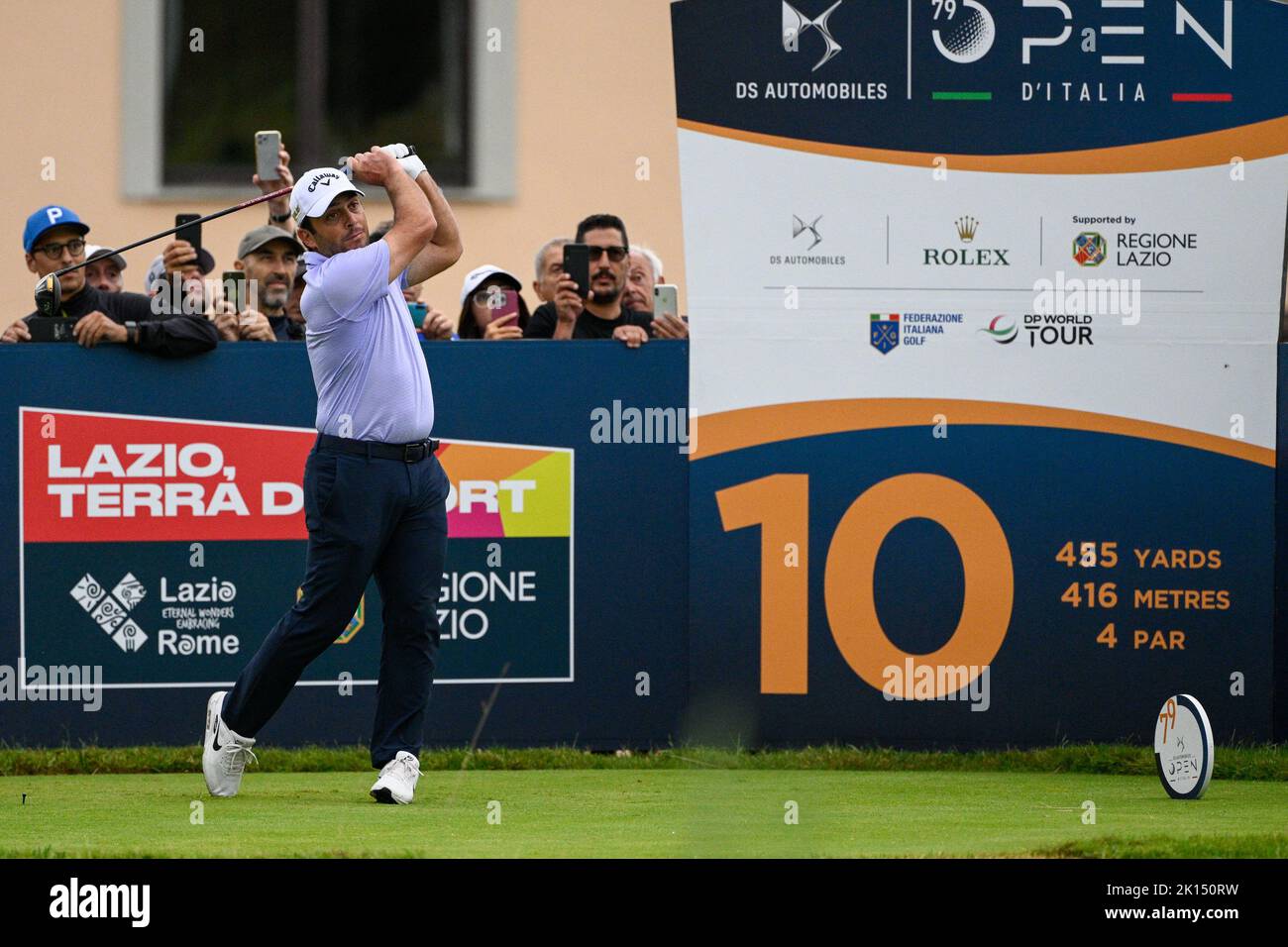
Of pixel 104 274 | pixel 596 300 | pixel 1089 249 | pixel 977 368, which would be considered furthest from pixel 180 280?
pixel 1089 249

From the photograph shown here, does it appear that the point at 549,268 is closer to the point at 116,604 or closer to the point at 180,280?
the point at 180,280

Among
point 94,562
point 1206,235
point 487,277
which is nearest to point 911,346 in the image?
point 1206,235

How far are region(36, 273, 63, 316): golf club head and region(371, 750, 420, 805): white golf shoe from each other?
272 centimetres

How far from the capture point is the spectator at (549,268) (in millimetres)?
10141

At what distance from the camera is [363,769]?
Result: 8391 millimetres

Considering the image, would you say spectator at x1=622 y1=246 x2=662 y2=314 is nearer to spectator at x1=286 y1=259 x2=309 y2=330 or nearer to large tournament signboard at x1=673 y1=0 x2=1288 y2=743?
large tournament signboard at x1=673 y1=0 x2=1288 y2=743

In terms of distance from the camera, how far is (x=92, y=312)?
865cm

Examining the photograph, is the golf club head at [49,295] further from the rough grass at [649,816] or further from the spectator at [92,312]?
the rough grass at [649,816]

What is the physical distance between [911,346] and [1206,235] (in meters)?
1.29

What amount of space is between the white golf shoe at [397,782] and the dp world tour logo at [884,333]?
9.30 ft

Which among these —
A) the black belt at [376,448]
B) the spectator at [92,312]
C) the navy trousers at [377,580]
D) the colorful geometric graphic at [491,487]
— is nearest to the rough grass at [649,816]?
the navy trousers at [377,580]

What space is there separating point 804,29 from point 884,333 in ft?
4.23

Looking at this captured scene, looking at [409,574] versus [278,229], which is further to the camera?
[278,229]
